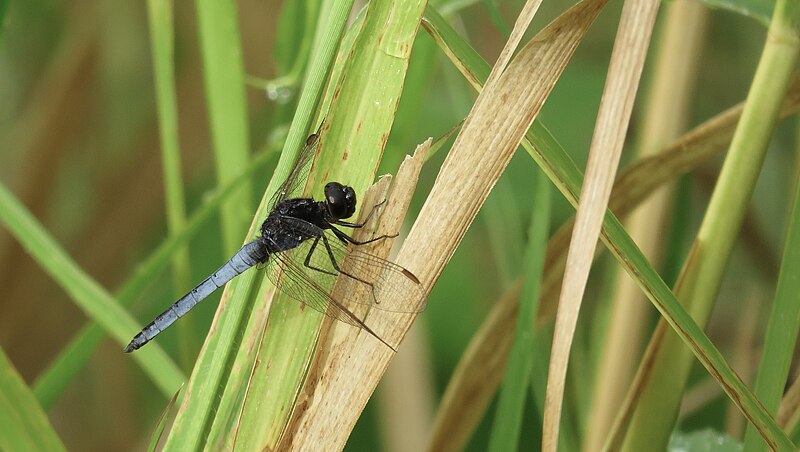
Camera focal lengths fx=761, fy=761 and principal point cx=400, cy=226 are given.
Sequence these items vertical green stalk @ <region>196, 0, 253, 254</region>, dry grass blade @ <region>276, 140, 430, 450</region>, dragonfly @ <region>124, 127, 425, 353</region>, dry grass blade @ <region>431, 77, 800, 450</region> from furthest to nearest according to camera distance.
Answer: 1. vertical green stalk @ <region>196, 0, 253, 254</region>
2. dry grass blade @ <region>431, 77, 800, 450</region>
3. dragonfly @ <region>124, 127, 425, 353</region>
4. dry grass blade @ <region>276, 140, 430, 450</region>

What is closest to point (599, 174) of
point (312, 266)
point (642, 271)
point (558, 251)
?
point (642, 271)

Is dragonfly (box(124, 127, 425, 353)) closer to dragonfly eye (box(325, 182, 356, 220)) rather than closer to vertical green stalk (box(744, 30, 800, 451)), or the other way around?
dragonfly eye (box(325, 182, 356, 220))

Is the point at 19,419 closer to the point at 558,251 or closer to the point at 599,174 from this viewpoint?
the point at 599,174

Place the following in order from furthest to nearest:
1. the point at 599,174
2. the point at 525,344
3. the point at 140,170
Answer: the point at 140,170, the point at 525,344, the point at 599,174

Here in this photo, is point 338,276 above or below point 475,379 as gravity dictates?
above

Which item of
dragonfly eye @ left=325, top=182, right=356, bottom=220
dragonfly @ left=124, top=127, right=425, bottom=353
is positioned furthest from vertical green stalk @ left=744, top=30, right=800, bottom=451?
dragonfly eye @ left=325, top=182, right=356, bottom=220

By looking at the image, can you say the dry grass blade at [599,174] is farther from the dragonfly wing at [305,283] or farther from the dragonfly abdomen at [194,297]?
the dragonfly abdomen at [194,297]

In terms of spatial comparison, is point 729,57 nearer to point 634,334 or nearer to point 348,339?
point 634,334
